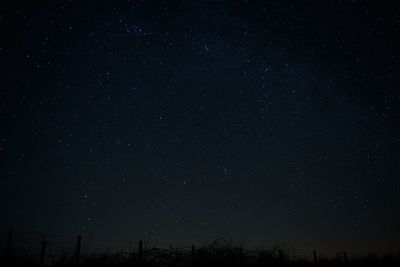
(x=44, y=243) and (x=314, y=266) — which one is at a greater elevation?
(x=44, y=243)

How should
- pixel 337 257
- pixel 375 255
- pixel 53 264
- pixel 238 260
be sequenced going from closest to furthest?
pixel 53 264, pixel 238 260, pixel 337 257, pixel 375 255

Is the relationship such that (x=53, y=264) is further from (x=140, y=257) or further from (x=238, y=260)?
(x=238, y=260)

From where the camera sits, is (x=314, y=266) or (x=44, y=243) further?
(x=314, y=266)

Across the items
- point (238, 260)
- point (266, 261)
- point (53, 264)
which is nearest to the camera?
point (53, 264)

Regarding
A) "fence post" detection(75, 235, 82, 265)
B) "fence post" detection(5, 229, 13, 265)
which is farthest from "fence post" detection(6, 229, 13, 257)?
"fence post" detection(75, 235, 82, 265)

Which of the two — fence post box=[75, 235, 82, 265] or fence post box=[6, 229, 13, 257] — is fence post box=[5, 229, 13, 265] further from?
fence post box=[75, 235, 82, 265]

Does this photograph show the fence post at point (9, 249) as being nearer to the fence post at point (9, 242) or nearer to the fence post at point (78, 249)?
the fence post at point (9, 242)

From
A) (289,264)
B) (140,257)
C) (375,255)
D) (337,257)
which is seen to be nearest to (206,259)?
(140,257)

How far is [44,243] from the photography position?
12164mm

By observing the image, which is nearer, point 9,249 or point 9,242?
point 9,249

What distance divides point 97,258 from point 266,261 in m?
6.30

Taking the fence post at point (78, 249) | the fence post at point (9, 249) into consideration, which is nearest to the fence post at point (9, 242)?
the fence post at point (9, 249)

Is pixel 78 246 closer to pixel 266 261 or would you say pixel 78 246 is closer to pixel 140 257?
pixel 140 257

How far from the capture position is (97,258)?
1034cm
